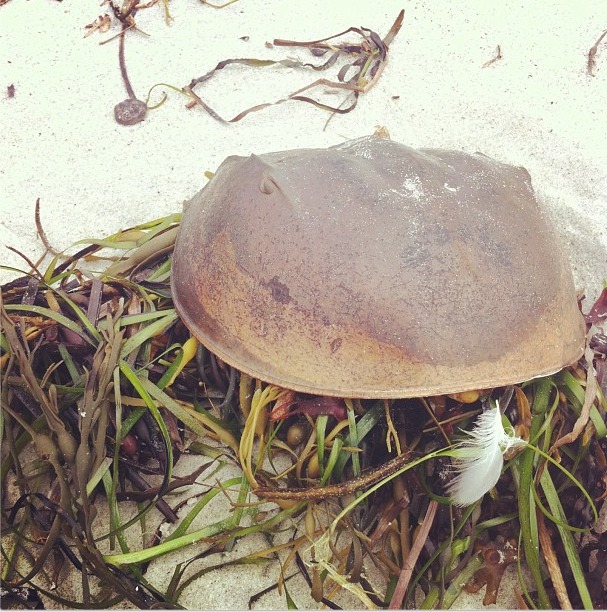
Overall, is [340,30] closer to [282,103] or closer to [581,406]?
[282,103]

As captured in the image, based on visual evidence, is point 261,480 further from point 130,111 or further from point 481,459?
point 130,111

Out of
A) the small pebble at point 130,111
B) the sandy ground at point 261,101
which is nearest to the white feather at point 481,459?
the sandy ground at point 261,101

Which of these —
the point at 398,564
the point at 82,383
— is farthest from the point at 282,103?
the point at 398,564

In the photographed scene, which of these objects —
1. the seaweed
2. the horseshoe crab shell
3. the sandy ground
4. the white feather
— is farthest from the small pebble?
the white feather

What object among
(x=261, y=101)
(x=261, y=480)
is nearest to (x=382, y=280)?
(x=261, y=480)

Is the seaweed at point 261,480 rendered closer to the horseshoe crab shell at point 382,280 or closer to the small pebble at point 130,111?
the horseshoe crab shell at point 382,280
